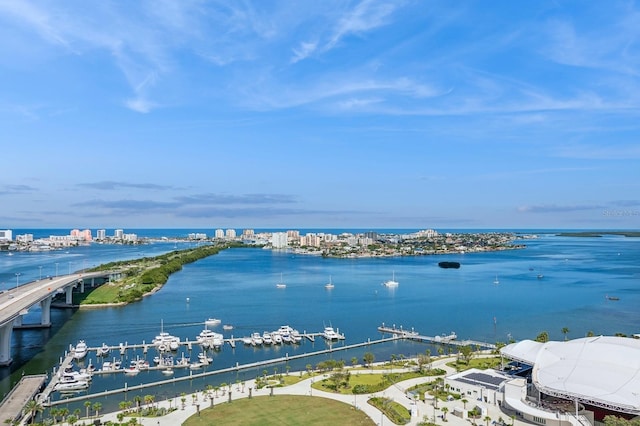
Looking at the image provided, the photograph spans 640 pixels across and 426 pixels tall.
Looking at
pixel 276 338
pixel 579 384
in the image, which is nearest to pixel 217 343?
pixel 276 338

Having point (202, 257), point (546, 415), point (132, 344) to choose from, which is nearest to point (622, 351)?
point (546, 415)

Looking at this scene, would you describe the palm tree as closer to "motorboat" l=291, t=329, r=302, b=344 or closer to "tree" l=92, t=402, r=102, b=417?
"tree" l=92, t=402, r=102, b=417

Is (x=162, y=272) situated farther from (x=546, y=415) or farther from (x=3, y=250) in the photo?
(x=3, y=250)

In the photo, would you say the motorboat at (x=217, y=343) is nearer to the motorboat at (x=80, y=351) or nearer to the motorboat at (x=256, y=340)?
the motorboat at (x=256, y=340)

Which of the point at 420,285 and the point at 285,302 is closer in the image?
the point at 285,302

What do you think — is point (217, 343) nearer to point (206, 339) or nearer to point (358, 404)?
point (206, 339)

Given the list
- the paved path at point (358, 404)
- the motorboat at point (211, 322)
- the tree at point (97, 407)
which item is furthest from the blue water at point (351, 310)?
the paved path at point (358, 404)

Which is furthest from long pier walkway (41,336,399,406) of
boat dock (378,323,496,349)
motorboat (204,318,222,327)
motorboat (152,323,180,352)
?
motorboat (204,318,222,327)
